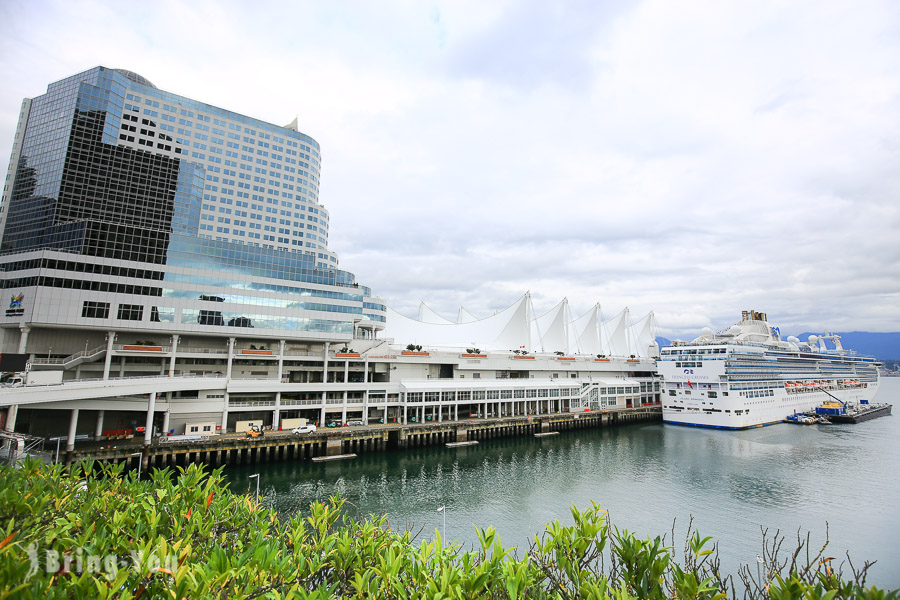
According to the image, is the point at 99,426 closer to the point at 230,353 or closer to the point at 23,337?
the point at 23,337

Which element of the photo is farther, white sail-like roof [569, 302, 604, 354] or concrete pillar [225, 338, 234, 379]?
white sail-like roof [569, 302, 604, 354]

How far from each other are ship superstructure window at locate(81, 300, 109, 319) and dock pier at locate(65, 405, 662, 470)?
470 inches

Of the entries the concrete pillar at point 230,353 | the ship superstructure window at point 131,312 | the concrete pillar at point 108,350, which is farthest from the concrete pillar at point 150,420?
the ship superstructure window at point 131,312

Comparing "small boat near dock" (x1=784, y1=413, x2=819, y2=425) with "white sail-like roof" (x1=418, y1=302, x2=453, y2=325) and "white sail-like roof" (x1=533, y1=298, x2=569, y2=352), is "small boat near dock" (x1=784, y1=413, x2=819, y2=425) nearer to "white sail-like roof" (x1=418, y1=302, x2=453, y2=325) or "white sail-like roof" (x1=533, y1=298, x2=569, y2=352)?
"white sail-like roof" (x1=533, y1=298, x2=569, y2=352)

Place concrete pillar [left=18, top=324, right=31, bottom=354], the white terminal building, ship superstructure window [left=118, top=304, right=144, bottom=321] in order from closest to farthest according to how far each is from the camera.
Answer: concrete pillar [left=18, top=324, right=31, bottom=354] → the white terminal building → ship superstructure window [left=118, top=304, right=144, bottom=321]

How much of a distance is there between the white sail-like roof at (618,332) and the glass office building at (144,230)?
192 ft

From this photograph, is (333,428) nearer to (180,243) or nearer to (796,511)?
(180,243)

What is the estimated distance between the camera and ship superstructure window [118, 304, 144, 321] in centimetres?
3653

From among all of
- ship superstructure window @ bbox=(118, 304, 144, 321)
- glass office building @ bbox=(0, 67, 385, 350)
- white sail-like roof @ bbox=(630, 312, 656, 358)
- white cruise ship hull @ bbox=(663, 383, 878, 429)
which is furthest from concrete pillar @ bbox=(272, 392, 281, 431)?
white sail-like roof @ bbox=(630, 312, 656, 358)

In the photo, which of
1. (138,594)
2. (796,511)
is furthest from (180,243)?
(796,511)

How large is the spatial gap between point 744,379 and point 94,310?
245ft

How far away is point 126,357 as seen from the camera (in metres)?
38.8

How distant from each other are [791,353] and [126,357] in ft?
300

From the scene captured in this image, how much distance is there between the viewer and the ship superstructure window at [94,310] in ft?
116
